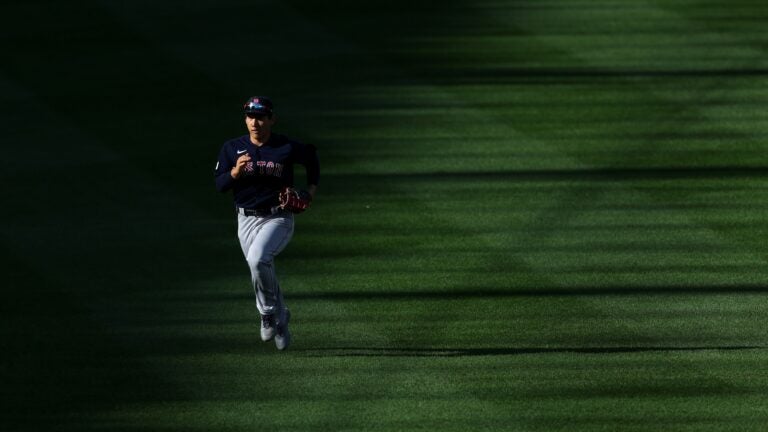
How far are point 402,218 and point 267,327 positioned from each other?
2717 millimetres

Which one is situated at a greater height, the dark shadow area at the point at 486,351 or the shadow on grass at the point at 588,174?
the shadow on grass at the point at 588,174

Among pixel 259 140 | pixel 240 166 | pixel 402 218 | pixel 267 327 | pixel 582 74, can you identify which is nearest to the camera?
pixel 240 166

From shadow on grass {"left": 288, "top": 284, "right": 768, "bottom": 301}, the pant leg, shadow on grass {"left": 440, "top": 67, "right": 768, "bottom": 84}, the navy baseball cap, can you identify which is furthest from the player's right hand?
shadow on grass {"left": 440, "top": 67, "right": 768, "bottom": 84}

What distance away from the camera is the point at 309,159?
9992 millimetres

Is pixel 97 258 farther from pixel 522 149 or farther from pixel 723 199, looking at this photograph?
pixel 723 199

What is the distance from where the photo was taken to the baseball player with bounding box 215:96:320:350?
32.0 ft

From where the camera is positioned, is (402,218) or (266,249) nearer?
(266,249)

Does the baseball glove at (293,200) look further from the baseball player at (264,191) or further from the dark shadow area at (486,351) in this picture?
the dark shadow area at (486,351)

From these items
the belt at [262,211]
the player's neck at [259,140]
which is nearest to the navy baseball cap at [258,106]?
the player's neck at [259,140]

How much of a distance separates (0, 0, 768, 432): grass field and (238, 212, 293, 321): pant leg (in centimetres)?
39

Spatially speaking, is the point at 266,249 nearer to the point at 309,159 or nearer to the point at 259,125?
the point at 309,159

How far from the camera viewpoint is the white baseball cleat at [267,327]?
1006 centimetres

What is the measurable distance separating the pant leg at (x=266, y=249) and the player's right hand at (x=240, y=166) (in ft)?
1.30

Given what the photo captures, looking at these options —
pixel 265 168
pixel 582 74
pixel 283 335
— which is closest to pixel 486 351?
pixel 283 335
